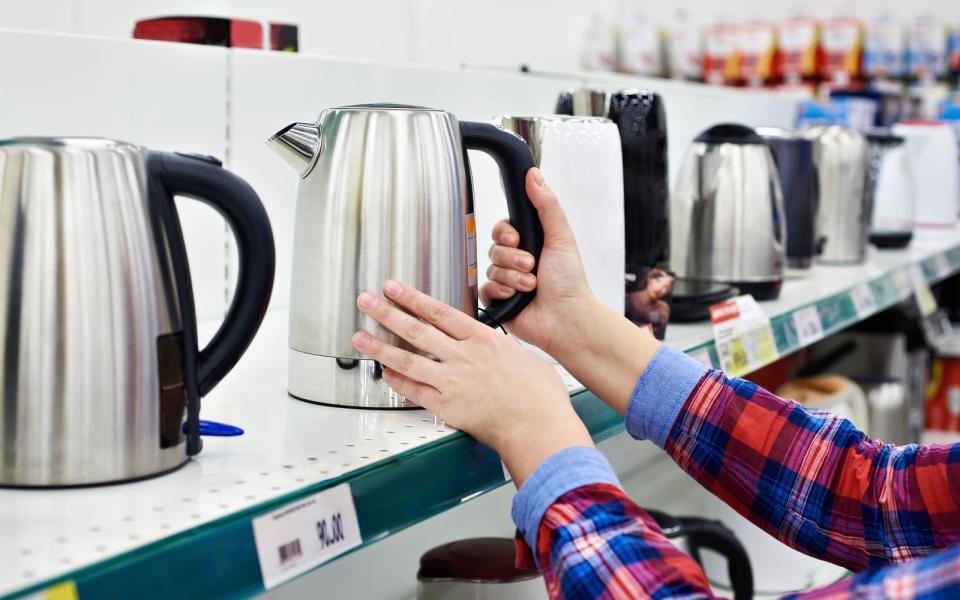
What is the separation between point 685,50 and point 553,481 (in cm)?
306

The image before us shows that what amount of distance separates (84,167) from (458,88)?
0.82 metres

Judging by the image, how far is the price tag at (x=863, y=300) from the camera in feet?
4.54

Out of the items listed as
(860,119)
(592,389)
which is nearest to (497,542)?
(592,389)

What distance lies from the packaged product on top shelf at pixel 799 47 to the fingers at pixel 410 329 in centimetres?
288

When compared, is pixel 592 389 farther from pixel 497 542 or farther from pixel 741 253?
pixel 741 253

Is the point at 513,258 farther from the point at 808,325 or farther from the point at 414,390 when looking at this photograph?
the point at 808,325

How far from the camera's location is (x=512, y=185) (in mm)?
755

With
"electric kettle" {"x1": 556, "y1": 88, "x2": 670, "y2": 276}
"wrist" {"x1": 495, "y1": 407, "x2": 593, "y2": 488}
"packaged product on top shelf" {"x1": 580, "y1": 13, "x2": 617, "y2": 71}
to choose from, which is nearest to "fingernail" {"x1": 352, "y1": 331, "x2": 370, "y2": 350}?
"wrist" {"x1": 495, "y1": 407, "x2": 593, "y2": 488}

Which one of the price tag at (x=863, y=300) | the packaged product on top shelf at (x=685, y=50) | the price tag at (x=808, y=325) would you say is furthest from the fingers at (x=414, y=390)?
the packaged product on top shelf at (x=685, y=50)

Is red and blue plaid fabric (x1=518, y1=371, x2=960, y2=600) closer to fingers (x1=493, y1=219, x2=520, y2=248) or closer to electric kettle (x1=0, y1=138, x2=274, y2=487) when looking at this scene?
fingers (x1=493, y1=219, x2=520, y2=248)

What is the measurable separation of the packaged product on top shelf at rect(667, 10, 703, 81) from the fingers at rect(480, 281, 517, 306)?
111 inches

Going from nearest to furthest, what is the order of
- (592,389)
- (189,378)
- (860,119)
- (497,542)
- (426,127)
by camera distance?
(189,378)
(426,127)
(592,389)
(497,542)
(860,119)

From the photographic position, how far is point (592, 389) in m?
0.80

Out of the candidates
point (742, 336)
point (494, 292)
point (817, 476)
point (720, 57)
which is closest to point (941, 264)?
point (742, 336)
